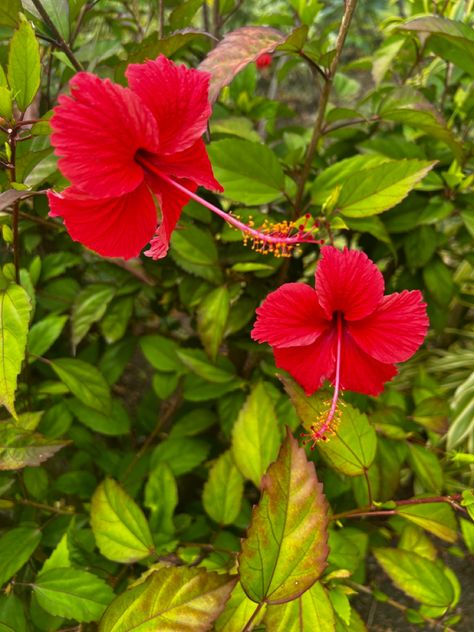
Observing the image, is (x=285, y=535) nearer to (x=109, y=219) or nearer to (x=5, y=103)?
(x=109, y=219)

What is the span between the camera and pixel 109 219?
1.71 ft

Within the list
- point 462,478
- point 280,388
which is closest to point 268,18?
point 280,388

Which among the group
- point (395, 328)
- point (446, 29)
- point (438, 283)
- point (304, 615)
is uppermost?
point (446, 29)

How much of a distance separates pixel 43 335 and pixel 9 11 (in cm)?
44

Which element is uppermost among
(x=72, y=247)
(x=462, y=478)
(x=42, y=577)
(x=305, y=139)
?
(x=305, y=139)

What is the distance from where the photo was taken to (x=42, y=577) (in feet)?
2.37

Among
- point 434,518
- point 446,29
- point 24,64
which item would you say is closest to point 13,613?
point 434,518

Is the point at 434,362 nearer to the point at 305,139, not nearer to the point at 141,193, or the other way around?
the point at 305,139

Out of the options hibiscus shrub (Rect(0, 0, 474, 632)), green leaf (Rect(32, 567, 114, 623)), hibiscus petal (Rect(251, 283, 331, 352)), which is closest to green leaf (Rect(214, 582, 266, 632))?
hibiscus shrub (Rect(0, 0, 474, 632))

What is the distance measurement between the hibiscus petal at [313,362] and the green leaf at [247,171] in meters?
0.27

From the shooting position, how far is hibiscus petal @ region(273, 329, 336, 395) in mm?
649

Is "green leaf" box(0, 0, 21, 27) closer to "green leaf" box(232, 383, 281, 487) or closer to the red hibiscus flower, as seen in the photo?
the red hibiscus flower

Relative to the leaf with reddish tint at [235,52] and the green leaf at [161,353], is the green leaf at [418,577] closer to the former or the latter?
the green leaf at [161,353]

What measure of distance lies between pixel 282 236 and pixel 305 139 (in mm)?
640
